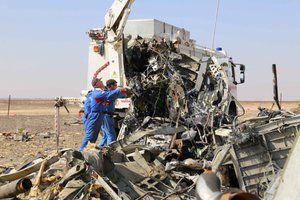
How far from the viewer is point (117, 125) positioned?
33.3 feet

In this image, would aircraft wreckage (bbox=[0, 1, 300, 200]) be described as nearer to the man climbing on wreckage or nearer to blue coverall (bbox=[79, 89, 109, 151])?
the man climbing on wreckage

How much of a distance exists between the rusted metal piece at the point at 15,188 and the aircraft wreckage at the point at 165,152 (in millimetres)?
11

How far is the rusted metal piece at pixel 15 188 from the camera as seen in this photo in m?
5.64

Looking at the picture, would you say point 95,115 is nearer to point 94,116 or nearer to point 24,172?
point 94,116

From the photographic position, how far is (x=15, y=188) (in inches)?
222

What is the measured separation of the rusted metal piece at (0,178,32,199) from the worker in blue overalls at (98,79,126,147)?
349 cm

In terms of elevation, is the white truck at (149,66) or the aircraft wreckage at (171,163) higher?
the white truck at (149,66)

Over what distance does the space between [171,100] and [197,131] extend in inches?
59.4

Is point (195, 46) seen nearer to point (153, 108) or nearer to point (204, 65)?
point (204, 65)

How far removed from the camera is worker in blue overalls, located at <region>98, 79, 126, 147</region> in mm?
9127

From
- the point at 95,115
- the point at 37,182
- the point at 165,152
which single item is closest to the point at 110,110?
the point at 95,115

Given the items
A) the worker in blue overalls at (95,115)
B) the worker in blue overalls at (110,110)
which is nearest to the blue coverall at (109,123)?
the worker in blue overalls at (110,110)

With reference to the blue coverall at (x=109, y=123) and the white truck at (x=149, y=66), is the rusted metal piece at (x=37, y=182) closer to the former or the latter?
the blue coverall at (x=109, y=123)

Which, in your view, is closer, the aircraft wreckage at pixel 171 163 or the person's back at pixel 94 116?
the aircraft wreckage at pixel 171 163
